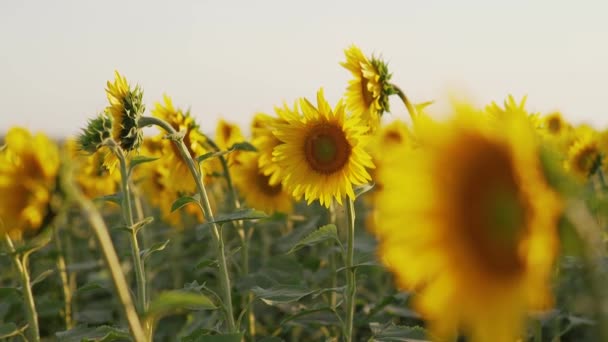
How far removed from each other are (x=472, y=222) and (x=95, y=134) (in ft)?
5.24

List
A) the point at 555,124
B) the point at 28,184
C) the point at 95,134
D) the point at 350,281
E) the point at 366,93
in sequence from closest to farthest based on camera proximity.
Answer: the point at 28,184, the point at 95,134, the point at 350,281, the point at 366,93, the point at 555,124

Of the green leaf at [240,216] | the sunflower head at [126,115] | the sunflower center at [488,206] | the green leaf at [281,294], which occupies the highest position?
the sunflower head at [126,115]

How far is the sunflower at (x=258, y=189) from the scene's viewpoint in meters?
5.20

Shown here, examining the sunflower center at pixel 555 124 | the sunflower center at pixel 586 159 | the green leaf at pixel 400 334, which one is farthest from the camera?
the sunflower center at pixel 555 124

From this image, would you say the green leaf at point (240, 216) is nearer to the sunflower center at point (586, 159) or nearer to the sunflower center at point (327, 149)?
the sunflower center at point (327, 149)

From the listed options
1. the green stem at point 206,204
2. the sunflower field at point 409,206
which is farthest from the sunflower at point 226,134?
the green stem at point 206,204

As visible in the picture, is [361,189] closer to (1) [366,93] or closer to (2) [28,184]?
(1) [366,93]

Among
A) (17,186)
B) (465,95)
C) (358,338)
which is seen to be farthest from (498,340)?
(358,338)

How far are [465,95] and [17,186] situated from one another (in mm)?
1169

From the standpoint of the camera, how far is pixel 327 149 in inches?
121

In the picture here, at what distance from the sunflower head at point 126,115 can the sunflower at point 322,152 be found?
731 mm

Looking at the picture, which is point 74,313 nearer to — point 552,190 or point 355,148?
point 355,148

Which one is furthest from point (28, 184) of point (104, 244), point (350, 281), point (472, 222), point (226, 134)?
point (226, 134)

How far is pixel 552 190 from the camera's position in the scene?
3.73 feet
